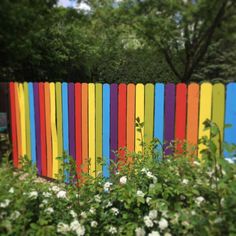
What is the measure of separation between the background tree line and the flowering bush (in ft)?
19.6

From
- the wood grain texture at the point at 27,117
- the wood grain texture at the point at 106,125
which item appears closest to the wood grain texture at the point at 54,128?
the wood grain texture at the point at 27,117

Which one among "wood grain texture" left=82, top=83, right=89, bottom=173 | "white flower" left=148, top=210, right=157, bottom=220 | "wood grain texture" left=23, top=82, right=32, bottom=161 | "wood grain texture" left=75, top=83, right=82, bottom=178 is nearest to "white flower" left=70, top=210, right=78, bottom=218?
"white flower" left=148, top=210, right=157, bottom=220

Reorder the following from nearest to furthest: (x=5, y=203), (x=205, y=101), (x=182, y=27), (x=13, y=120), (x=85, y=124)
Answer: (x=5, y=203)
(x=205, y=101)
(x=85, y=124)
(x=13, y=120)
(x=182, y=27)

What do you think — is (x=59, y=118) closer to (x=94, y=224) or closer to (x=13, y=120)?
(x=13, y=120)

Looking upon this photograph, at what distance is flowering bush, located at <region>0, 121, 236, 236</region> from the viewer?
1297 mm

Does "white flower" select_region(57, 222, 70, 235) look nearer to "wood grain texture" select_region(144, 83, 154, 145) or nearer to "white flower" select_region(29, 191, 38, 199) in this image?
"white flower" select_region(29, 191, 38, 199)

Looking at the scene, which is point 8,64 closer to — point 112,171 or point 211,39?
point 112,171

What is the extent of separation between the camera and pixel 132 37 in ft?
53.8

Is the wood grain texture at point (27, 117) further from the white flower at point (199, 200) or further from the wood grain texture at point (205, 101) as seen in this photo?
the white flower at point (199, 200)

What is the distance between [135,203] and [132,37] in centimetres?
1559

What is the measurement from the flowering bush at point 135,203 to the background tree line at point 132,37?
5.98 metres

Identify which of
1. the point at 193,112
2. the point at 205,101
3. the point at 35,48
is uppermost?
the point at 35,48

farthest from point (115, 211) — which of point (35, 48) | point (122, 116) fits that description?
point (35, 48)

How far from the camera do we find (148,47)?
1612 cm
